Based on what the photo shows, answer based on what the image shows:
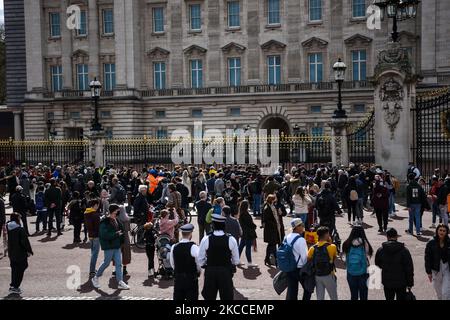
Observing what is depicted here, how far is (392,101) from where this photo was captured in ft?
80.7

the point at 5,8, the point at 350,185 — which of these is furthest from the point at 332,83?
the point at 5,8

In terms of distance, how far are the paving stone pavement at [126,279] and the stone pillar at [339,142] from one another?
11.0 m

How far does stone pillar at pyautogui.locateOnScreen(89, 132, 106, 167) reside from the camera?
3631 centimetres

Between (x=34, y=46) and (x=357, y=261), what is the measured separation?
50.8 m

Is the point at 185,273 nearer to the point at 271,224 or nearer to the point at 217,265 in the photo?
the point at 217,265

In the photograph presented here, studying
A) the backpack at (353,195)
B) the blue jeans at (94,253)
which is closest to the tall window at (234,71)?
the backpack at (353,195)

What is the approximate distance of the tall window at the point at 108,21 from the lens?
5370 cm

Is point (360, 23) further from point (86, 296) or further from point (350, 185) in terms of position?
point (86, 296)

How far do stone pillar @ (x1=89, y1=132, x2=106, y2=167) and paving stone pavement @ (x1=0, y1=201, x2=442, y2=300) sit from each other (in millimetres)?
18513

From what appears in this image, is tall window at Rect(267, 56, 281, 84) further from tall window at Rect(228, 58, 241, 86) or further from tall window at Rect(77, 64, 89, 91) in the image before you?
tall window at Rect(77, 64, 89, 91)

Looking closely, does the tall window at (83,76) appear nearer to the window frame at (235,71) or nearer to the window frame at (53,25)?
the window frame at (53,25)

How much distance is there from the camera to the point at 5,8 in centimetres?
6141

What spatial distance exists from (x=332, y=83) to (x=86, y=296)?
38.8 meters
